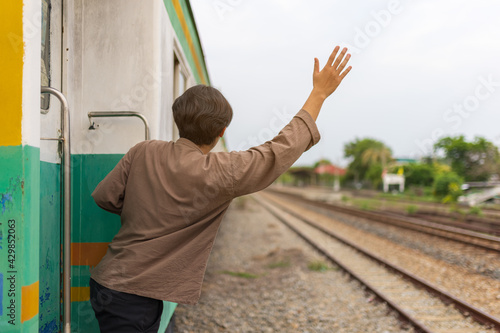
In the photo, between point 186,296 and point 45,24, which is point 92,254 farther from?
point 45,24

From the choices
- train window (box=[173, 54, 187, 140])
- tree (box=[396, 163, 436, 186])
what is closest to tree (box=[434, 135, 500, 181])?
tree (box=[396, 163, 436, 186])

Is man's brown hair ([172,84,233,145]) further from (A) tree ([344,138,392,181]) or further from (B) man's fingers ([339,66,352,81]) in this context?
(A) tree ([344,138,392,181])

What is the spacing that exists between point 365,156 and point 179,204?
55.3 meters

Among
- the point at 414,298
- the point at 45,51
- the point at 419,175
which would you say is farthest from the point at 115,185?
the point at 419,175

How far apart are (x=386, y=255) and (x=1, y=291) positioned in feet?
28.3

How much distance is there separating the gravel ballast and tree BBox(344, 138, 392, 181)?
4154 cm

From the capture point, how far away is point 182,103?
5.11 feet

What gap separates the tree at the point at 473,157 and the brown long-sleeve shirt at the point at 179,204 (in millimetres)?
34614

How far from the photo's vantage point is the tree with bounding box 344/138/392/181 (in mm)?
52500

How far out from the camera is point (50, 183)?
1911 millimetres

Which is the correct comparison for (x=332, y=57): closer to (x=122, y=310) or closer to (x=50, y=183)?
(x=122, y=310)

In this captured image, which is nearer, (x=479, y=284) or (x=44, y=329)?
(x=44, y=329)

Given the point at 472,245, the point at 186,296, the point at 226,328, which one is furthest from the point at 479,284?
the point at 186,296

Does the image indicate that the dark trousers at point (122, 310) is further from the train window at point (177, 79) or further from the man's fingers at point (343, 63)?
the train window at point (177, 79)
